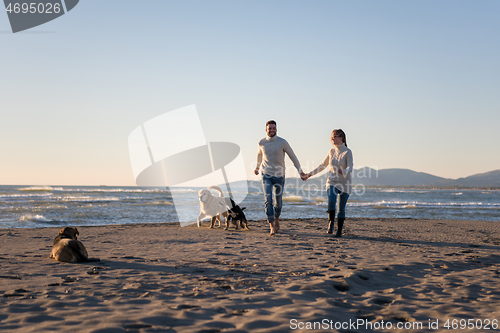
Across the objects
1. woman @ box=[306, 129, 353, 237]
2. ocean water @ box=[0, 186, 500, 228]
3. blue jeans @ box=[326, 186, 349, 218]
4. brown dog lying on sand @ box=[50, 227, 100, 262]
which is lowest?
ocean water @ box=[0, 186, 500, 228]

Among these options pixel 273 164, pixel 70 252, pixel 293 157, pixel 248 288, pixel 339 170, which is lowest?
pixel 248 288

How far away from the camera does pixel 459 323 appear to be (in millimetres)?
2367

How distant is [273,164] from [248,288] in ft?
13.0

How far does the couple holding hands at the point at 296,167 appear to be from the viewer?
6453mm

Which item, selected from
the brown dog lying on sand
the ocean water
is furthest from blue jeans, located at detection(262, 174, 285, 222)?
the ocean water

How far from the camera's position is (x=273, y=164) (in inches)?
268

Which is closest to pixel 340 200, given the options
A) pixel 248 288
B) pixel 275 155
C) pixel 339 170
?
pixel 339 170

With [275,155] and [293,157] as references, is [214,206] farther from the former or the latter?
[293,157]

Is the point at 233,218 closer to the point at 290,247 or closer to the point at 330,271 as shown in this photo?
the point at 290,247

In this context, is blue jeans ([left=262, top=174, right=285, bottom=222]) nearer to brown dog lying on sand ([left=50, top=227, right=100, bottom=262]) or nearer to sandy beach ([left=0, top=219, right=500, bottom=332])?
sandy beach ([left=0, top=219, right=500, bottom=332])

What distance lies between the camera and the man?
6785 millimetres

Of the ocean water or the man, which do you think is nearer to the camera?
the man

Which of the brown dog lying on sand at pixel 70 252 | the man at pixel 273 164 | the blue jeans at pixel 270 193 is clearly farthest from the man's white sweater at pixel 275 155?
the brown dog lying on sand at pixel 70 252

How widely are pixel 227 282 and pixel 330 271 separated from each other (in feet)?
4.19
